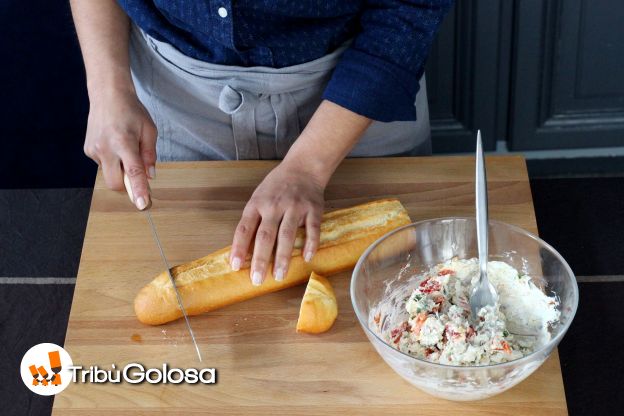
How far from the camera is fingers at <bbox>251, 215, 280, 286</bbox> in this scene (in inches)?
40.8

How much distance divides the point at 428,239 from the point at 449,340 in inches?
7.4

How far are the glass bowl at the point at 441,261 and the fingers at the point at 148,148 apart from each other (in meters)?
0.34

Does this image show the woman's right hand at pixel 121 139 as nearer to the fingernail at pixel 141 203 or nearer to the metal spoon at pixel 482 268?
the fingernail at pixel 141 203

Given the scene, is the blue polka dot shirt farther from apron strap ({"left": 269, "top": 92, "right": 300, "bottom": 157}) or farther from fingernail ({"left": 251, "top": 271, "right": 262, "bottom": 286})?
fingernail ({"left": 251, "top": 271, "right": 262, "bottom": 286})

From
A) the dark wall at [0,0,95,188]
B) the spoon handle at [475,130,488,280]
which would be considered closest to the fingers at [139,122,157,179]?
the spoon handle at [475,130,488,280]

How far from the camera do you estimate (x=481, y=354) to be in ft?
2.92

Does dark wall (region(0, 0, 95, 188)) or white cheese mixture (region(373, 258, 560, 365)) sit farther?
dark wall (region(0, 0, 95, 188))

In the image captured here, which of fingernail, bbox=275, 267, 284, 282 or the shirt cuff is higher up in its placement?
the shirt cuff

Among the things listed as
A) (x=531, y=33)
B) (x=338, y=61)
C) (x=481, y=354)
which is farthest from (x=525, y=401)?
(x=531, y=33)

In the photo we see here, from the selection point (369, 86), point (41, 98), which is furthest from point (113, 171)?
point (41, 98)

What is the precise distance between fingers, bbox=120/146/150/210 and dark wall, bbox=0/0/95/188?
1.03m

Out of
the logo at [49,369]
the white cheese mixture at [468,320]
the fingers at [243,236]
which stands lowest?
the logo at [49,369]

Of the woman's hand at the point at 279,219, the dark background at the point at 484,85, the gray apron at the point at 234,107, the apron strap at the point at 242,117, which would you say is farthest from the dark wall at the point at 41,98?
the woman's hand at the point at 279,219

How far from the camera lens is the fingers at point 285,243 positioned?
1046 millimetres
